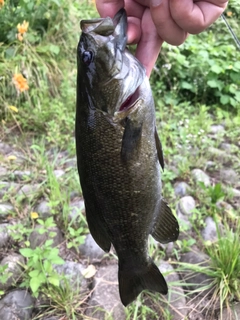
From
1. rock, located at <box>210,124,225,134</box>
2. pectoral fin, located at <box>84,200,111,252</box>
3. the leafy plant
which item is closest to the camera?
pectoral fin, located at <box>84,200,111,252</box>

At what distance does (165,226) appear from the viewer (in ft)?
5.51

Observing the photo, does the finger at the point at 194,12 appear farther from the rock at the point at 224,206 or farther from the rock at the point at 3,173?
the rock at the point at 3,173

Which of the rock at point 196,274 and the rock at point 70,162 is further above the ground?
the rock at point 70,162

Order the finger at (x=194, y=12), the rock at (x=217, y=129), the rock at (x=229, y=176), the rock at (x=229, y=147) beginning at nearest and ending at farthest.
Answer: the finger at (x=194, y=12) < the rock at (x=229, y=176) < the rock at (x=229, y=147) < the rock at (x=217, y=129)

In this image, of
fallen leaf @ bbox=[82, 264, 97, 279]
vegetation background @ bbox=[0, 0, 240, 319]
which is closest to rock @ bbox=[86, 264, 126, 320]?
fallen leaf @ bbox=[82, 264, 97, 279]

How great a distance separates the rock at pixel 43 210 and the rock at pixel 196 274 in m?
0.97

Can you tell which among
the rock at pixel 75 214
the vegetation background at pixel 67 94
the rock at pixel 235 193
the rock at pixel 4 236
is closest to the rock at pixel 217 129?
the vegetation background at pixel 67 94

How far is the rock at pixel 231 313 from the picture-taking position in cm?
223

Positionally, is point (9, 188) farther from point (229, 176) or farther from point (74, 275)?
point (229, 176)

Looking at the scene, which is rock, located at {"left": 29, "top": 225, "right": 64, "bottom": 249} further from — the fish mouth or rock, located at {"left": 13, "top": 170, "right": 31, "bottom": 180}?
the fish mouth

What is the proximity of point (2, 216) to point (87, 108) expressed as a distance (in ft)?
5.14

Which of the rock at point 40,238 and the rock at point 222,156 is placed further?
the rock at point 222,156

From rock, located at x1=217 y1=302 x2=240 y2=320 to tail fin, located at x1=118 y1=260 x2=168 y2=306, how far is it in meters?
0.70

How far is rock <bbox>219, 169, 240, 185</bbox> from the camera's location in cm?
331
